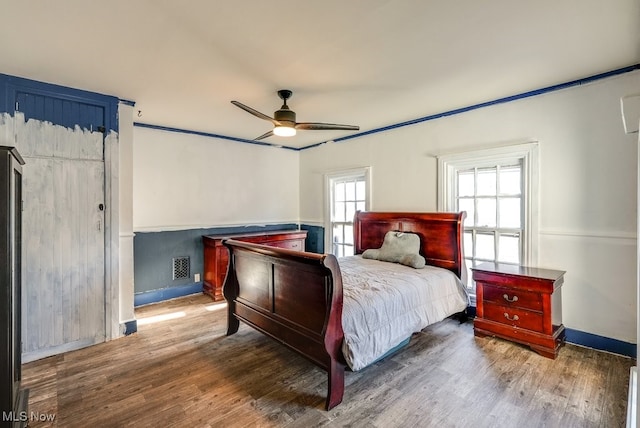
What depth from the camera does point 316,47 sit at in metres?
2.21

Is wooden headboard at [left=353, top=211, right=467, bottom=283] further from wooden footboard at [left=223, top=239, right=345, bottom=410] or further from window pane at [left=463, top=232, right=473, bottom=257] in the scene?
wooden footboard at [left=223, top=239, right=345, bottom=410]

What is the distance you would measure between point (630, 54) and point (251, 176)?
15.2ft

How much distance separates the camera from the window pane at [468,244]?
12.2 feet

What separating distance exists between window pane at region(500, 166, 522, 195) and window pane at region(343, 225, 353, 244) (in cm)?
232

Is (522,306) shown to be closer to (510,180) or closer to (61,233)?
(510,180)

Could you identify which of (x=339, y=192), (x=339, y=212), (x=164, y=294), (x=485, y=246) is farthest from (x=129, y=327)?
(x=485, y=246)

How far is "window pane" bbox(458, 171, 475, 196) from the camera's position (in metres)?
3.72

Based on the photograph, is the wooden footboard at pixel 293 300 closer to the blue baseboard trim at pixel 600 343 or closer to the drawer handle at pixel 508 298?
the drawer handle at pixel 508 298

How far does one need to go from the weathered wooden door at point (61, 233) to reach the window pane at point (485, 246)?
13.5 ft

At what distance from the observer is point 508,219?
342cm

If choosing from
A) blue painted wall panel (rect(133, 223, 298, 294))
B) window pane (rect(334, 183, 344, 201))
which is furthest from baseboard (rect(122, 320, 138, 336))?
window pane (rect(334, 183, 344, 201))

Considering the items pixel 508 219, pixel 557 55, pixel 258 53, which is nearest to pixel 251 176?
pixel 258 53

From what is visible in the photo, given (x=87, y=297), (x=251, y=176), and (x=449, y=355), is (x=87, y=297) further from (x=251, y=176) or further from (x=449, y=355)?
(x=449, y=355)

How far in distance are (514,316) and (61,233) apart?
430 centimetres
